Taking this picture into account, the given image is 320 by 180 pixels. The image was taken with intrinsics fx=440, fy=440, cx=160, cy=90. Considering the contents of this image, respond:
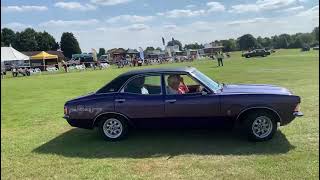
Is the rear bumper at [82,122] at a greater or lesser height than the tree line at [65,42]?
lesser

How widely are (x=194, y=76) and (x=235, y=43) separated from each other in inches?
5035

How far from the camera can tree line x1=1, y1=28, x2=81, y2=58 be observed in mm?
101938

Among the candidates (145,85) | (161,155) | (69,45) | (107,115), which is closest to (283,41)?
(69,45)

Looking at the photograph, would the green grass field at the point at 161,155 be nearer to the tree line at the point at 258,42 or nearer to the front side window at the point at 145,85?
the front side window at the point at 145,85

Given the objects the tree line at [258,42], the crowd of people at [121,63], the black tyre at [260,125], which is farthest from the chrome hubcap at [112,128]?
the tree line at [258,42]

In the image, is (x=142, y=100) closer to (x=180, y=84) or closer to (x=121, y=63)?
(x=180, y=84)

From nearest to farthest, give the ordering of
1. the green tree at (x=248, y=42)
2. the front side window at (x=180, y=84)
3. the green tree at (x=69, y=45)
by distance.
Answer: the front side window at (x=180, y=84) → the green tree at (x=248, y=42) → the green tree at (x=69, y=45)

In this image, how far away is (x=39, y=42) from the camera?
11331 centimetres

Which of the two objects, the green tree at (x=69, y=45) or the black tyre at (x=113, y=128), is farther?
the green tree at (x=69, y=45)

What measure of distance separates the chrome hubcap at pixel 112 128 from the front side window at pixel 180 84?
123 cm

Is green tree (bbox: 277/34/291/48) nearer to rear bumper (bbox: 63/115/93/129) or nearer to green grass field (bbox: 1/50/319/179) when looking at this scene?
green grass field (bbox: 1/50/319/179)

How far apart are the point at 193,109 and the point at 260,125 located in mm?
1255

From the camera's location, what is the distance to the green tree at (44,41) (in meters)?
113

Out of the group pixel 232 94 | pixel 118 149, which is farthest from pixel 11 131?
pixel 232 94
